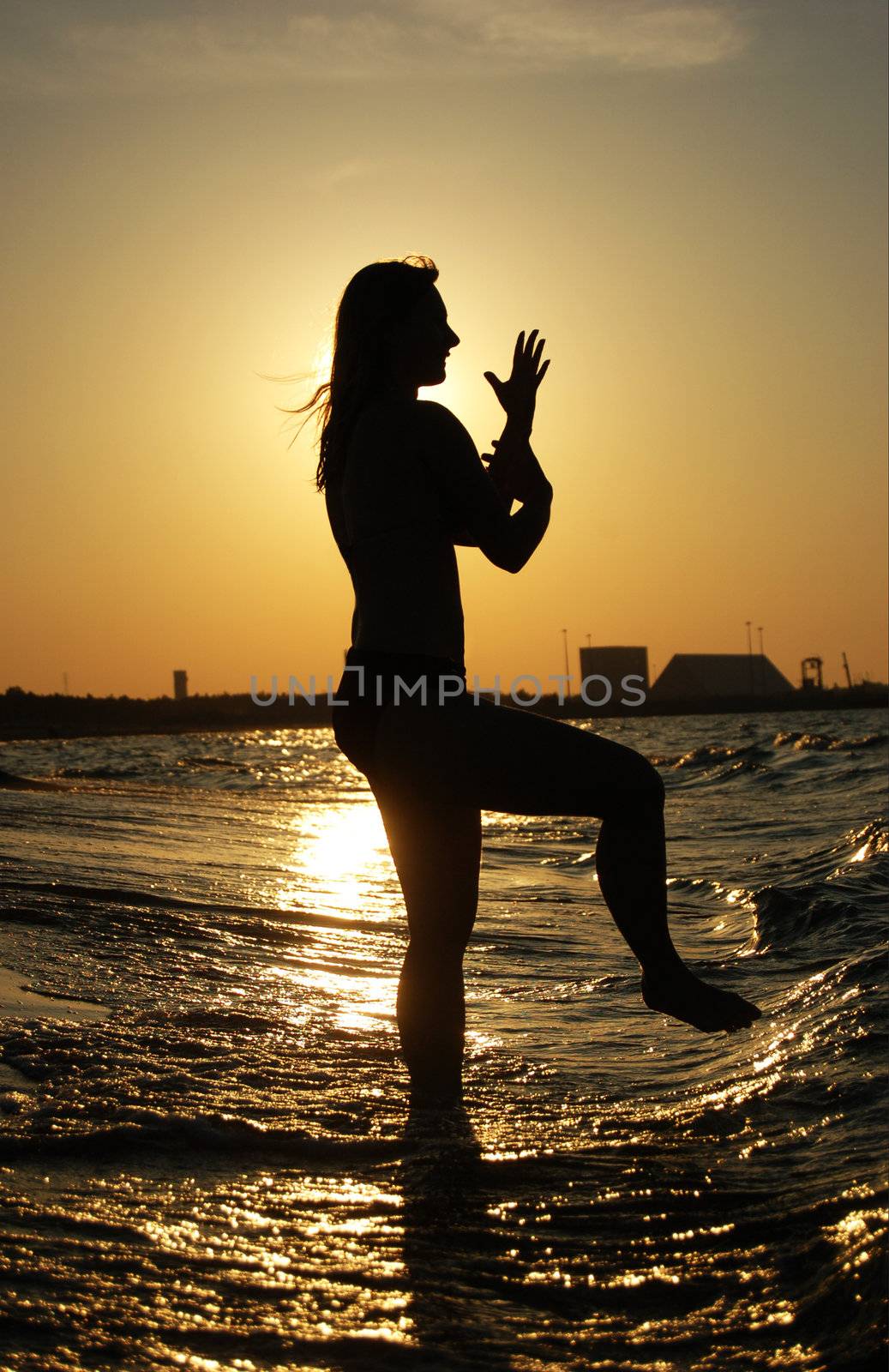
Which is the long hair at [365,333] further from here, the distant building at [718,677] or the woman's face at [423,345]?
the distant building at [718,677]

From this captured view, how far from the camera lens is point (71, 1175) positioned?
2545mm

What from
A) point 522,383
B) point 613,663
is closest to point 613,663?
point 613,663

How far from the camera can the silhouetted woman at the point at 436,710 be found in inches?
110

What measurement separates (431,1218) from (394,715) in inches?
39.1

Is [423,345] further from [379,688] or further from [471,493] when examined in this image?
[379,688]

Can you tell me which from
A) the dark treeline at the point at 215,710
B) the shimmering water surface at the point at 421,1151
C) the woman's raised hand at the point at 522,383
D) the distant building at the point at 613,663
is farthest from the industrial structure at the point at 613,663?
the woman's raised hand at the point at 522,383

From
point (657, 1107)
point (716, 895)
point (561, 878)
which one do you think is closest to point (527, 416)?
point (657, 1107)

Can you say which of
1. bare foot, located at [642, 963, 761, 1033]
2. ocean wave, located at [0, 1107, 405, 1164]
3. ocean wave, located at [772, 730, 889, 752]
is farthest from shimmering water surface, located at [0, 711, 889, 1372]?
ocean wave, located at [772, 730, 889, 752]

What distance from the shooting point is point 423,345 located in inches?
119

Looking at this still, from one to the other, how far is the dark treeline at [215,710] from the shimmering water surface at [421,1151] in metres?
57.0

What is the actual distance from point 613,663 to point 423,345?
124 metres

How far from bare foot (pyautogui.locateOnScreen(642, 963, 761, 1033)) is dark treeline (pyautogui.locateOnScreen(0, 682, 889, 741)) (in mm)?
59348

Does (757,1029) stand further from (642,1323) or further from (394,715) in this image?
(642,1323)

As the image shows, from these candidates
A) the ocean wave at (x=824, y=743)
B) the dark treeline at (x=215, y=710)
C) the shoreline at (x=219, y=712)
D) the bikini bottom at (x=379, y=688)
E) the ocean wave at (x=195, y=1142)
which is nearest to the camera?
the ocean wave at (x=195, y=1142)
